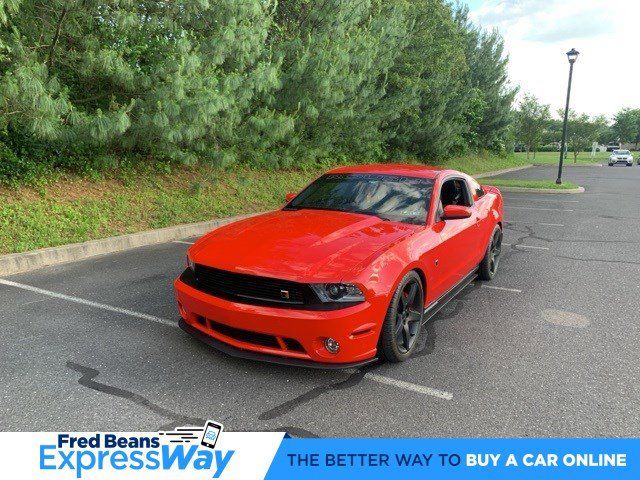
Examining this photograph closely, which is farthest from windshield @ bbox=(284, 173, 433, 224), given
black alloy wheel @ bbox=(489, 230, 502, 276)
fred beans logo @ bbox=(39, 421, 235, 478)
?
fred beans logo @ bbox=(39, 421, 235, 478)

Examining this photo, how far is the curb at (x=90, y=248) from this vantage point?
5.96 meters

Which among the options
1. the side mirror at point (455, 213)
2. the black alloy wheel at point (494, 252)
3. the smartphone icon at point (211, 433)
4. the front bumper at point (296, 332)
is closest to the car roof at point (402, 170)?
the side mirror at point (455, 213)

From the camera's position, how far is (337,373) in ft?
11.0

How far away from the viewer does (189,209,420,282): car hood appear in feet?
10.1

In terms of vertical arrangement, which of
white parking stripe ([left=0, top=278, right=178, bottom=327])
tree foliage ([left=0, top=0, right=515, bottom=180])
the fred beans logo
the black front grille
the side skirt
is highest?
tree foliage ([left=0, top=0, right=515, bottom=180])

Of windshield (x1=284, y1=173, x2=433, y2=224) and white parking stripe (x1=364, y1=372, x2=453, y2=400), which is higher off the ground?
windshield (x1=284, y1=173, x2=433, y2=224)

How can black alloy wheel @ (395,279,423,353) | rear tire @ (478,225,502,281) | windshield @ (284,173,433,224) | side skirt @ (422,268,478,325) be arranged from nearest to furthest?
black alloy wheel @ (395,279,423,353) < side skirt @ (422,268,478,325) < windshield @ (284,173,433,224) < rear tire @ (478,225,502,281)

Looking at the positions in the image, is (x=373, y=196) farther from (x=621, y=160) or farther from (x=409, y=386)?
(x=621, y=160)

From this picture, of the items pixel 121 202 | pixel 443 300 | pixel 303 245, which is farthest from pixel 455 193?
pixel 121 202

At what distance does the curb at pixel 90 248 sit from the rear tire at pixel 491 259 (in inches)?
210

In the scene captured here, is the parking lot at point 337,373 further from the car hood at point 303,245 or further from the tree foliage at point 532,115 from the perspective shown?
the tree foliage at point 532,115

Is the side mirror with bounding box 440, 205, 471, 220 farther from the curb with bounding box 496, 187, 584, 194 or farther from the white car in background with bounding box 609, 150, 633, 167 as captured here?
the white car in background with bounding box 609, 150, 633, 167

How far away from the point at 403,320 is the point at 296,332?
0.96m

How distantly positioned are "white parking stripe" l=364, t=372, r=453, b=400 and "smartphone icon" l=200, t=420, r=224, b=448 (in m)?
1.14
